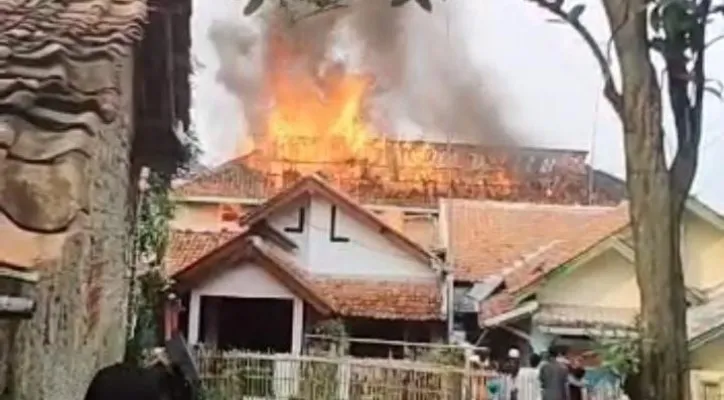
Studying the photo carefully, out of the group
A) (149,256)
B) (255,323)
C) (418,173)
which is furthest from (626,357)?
(418,173)

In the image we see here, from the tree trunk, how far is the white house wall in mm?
15490

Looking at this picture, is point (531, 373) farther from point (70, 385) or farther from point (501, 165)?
point (501, 165)

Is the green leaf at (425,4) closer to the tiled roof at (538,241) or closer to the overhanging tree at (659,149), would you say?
the overhanging tree at (659,149)

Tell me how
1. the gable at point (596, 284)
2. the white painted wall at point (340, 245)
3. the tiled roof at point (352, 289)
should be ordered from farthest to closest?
the white painted wall at point (340, 245) → the tiled roof at point (352, 289) → the gable at point (596, 284)

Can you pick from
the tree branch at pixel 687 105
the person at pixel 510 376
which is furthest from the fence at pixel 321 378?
the tree branch at pixel 687 105

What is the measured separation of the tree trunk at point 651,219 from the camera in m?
3.47

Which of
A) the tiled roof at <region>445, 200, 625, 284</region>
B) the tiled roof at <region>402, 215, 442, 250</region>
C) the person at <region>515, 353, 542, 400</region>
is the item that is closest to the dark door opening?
the tiled roof at <region>445, 200, 625, 284</region>

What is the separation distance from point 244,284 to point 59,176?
49.4 ft

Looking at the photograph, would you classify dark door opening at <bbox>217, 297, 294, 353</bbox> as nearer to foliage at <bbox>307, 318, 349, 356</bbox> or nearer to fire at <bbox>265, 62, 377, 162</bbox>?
foliage at <bbox>307, 318, 349, 356</bbox>

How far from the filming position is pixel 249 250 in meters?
18.8

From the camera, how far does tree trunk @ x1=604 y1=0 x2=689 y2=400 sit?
3469 mm

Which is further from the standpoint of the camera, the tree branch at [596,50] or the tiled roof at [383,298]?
the tiled roof at [383,298]

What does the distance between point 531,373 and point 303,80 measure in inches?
800

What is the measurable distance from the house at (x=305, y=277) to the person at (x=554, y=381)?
8123mm
